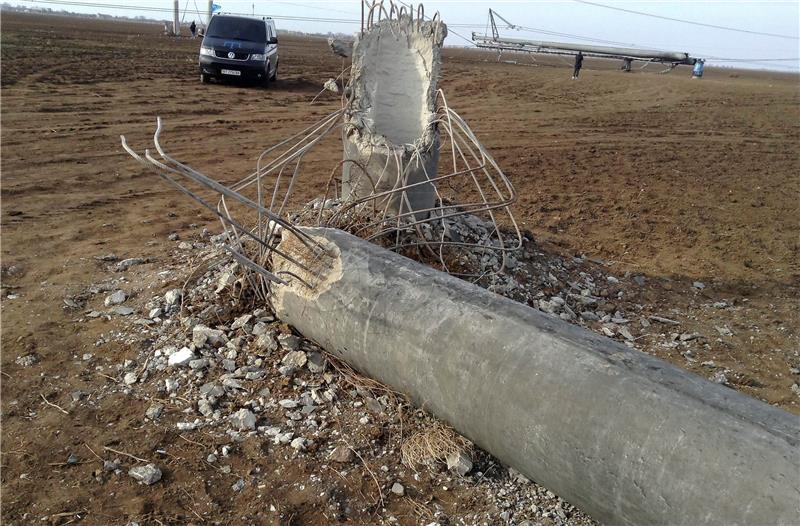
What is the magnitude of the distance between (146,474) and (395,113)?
10.1ft

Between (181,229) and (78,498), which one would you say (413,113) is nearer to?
(181,229)

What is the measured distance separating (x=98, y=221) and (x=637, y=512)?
5.08 meters

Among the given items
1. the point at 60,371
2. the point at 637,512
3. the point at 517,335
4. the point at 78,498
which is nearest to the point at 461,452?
the point at 517,335

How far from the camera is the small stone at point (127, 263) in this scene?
14.4 feet

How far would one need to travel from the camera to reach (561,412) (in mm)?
2172

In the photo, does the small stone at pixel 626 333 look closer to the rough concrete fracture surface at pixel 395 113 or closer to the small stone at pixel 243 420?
the rough concrete fracture surface at pixel 395 113

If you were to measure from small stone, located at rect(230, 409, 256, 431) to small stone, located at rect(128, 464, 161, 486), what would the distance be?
0.43 m

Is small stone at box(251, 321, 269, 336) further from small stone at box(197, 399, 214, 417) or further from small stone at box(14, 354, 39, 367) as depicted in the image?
small stone at box(14, 354, 39, 367)

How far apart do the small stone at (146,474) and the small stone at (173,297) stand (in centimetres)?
140

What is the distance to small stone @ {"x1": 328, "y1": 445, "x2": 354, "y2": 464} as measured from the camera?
2740 millimetres

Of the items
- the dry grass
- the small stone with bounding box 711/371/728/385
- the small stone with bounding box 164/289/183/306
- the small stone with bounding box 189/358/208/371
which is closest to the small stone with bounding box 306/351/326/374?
the small stone with bounding box 189/358/208/371

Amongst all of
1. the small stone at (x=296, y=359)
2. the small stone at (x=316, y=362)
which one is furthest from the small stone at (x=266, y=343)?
the small stone at (x=316, y=362)

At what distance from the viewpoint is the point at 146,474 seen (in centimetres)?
254

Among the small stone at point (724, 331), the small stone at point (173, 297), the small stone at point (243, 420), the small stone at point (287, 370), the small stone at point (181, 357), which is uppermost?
the small stone at point (173, 297)
